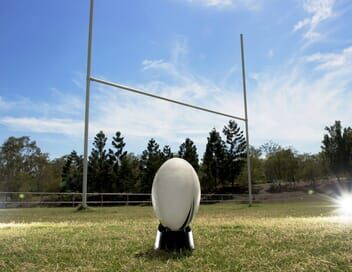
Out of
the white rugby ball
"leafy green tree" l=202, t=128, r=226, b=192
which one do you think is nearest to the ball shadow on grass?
the white rugby ball

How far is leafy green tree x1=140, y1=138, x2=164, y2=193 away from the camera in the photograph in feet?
127

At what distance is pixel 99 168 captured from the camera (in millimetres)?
38156

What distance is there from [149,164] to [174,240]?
3575cm

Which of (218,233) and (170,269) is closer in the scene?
(170,269)

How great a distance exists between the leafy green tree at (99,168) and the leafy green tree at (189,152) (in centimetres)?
972

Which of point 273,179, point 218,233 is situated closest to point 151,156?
point 273,179

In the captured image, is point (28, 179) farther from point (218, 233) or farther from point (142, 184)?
point (218, 233)

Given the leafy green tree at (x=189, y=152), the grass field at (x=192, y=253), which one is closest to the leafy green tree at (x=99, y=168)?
the leafy green tree at (x=189, y=152)

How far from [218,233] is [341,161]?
43.1 meters

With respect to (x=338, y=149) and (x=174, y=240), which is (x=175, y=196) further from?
(x=338, y=149)

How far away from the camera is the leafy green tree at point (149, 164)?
127ft

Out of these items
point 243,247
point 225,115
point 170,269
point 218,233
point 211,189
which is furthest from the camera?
point 211,189

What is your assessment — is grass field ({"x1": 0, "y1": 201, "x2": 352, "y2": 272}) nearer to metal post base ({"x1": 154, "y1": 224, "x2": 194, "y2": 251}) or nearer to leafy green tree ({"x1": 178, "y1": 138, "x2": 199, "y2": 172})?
metal post base ({"x1": 154, "y1": 224, "x2": 194, "y2": 251})

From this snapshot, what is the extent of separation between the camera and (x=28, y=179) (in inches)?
1518
